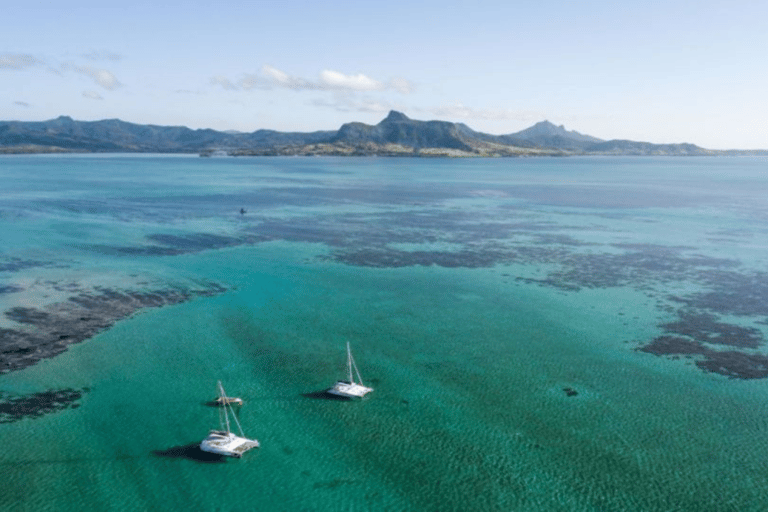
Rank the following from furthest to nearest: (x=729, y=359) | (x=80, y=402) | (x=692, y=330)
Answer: (x=692, y=330) → (x=729, y=359) → (x=80, y=402)

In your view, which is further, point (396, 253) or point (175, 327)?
point (396, 253)

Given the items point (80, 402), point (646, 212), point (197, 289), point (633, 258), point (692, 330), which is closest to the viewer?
point (80, 402)

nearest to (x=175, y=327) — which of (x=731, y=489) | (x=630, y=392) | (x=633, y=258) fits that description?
(x=630, y=392)

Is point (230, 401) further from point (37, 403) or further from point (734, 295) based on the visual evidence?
point (734, 295)

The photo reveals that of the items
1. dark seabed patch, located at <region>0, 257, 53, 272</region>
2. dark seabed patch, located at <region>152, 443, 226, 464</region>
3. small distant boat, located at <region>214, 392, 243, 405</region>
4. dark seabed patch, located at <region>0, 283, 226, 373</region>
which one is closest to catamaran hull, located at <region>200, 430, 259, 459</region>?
dark seabed patch, located at <region>152, 443, 226, 464</region>

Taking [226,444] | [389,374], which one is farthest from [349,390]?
[226,444]

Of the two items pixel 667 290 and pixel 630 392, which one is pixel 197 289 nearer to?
pixel 630 392

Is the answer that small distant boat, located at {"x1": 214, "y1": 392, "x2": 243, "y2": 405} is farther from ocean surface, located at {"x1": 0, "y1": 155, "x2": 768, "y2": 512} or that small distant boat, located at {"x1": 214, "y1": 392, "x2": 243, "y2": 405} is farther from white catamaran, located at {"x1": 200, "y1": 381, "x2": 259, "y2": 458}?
white catamaran, located at {"x1": 200, "y1": 381, "x2": 259, "y2": 458}
